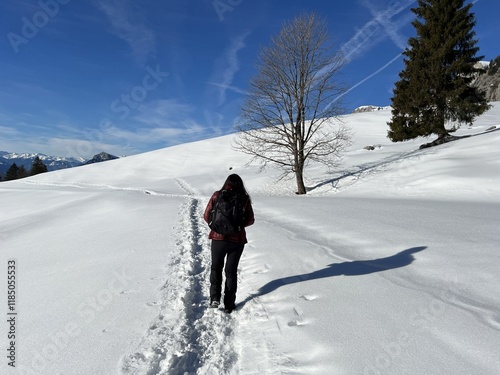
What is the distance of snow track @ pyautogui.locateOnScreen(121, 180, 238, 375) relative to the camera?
2994mm

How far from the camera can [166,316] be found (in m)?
3.98

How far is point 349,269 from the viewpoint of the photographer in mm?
5168

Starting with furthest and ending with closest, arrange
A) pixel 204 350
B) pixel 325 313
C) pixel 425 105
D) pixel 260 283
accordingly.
A: pixel 425 105, pixel 260 283, pixel 325 313, pixel 204 350

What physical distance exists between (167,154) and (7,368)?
47935mm

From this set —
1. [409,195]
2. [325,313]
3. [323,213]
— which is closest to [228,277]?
[325,313]

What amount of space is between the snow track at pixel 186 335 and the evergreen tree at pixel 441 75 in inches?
847

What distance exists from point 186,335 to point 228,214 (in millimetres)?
1584

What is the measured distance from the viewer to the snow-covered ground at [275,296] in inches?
117

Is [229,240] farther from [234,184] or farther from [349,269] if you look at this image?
[349,269]

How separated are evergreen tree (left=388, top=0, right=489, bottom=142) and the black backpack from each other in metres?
21.5

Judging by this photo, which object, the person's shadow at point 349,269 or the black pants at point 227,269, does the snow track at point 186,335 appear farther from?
the person's shadow at point 349,269

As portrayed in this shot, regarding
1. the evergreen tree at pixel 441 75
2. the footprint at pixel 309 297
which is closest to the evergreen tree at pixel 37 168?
the evergreen tree at pixel 441 75

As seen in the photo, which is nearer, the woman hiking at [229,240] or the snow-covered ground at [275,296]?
the snow-covered ground at [275,296]

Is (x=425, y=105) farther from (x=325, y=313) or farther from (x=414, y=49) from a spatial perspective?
(x=325, y=313)
